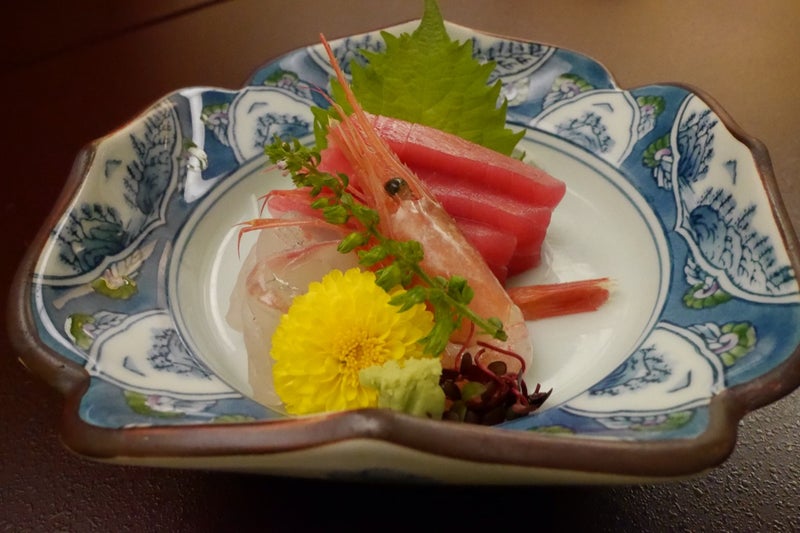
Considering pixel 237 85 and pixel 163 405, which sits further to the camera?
pixel 237 85

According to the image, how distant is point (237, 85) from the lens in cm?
217

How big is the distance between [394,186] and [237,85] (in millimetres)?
1023

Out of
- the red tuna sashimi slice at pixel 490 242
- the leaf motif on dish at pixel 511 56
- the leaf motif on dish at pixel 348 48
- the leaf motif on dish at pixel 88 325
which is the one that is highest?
the leaf motif on dish at pixel 348 48

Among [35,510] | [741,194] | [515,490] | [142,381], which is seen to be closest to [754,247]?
[741,194]

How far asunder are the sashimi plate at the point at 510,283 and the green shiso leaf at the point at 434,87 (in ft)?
0.58

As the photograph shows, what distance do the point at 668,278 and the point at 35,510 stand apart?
1183mm

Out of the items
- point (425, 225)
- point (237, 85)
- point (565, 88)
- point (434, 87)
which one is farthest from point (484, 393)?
point (237, 85)

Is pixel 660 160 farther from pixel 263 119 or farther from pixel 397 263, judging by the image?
pixel 263 119

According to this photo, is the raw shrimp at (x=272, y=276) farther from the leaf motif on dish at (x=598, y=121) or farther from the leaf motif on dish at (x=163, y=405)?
the leaf motif on dish at (x=598, y=121)

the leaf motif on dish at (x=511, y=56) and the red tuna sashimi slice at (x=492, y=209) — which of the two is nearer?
the red tuna sashimi slice at (x=492, y=209)

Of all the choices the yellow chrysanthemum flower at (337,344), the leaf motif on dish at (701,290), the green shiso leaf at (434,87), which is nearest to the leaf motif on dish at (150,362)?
the yellow chrysanthemum flower at (337,344)

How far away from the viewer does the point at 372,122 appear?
1467mm

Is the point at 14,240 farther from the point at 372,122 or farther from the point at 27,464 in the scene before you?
the point at 372,122

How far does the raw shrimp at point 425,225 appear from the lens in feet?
4.08
